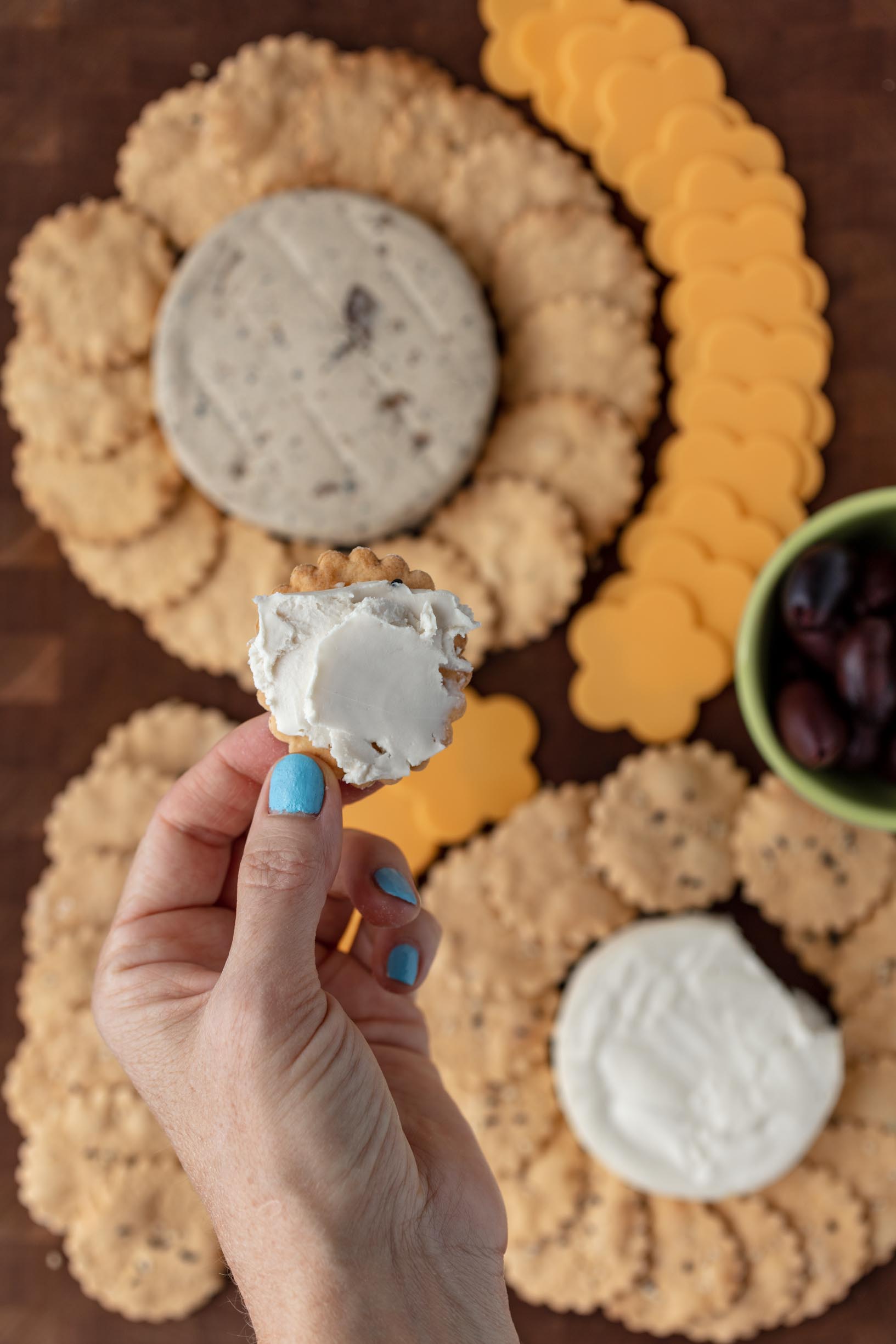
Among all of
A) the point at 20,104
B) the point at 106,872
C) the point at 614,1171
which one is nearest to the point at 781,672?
the point at 614,1171

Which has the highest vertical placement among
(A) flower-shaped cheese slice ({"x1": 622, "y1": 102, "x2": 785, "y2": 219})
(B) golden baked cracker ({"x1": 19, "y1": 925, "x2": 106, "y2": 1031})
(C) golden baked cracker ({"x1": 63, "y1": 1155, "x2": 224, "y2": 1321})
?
(A) flower-shaped cheese slice ({"x1": 622, "y1": 102, "x2": 785, "y2": 219})

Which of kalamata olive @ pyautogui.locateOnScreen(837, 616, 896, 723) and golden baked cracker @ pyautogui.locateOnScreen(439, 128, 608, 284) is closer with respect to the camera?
kalamata olive @ pyautogui.locateOnScreen(837, 616, 896, 723)

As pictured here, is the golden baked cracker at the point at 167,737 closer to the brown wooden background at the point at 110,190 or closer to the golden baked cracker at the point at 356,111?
the brown wooden background at the point at 110,190

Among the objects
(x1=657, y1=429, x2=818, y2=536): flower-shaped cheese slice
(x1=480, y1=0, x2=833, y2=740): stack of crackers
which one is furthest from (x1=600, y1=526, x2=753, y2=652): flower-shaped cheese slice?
(x1=657, y1=429, x2=818, y2=536): flower-shaped cheese slice

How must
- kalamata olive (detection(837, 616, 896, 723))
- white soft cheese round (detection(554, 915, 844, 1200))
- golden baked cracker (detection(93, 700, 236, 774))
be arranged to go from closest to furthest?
kalamata olive (detection(837, 616, 896, 723)), white soft cheese round (detection(554, 915, 844, 1200)), golden baked cracker (detection(93, 700, 236, 774))

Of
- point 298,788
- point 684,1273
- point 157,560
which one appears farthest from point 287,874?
point 684,1273

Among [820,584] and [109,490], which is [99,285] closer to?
[109,490]

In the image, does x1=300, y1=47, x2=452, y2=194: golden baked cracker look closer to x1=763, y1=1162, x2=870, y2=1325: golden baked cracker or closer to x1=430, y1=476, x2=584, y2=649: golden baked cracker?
x1=430, y1=476, x2=584, y2=649: golden baked cracker

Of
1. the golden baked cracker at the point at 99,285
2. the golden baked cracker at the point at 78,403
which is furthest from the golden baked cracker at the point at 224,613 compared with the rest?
the golden baked cracker at the point at 99,285
